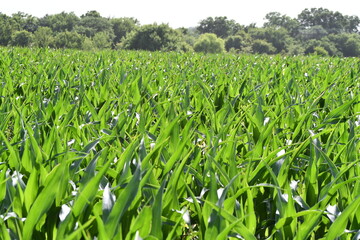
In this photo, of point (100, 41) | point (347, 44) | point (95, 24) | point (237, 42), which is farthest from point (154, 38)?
point (347, 44)

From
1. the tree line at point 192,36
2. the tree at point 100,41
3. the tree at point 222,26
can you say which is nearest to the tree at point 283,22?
the tree line at point 192,36

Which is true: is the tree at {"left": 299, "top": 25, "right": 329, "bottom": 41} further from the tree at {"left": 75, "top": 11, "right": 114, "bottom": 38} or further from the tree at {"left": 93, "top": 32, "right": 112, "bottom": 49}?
the tree at {"left": 93, "top": 32, "right": 112, "bottom": 49}

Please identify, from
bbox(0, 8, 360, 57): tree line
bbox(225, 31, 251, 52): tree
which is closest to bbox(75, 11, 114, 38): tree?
bbox(0, 8, 360, 57): tree line

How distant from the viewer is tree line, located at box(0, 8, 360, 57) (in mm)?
62625

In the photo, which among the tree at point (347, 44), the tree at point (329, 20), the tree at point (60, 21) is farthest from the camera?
the tree at point (329, 20)

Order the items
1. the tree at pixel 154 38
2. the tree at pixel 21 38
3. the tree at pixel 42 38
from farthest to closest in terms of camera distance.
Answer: the tree at pixel 21 38 → the tree at pixel 154 38 → the tree at pixel 42 38

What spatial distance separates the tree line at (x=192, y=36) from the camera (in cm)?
6262

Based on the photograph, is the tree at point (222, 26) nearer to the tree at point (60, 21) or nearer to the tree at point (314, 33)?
the tree at point (314, 33)

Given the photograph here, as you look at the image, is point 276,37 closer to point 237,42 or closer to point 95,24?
point 237,42

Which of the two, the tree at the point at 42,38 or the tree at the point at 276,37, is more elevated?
the tree at the point at 276,37

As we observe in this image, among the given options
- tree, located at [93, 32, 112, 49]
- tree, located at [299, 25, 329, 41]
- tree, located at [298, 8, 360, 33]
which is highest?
tree, located at [298, 8, 360, 33]

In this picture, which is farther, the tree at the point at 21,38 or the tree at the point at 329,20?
the tree at the point at 329,20

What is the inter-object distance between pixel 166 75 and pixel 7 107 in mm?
2683

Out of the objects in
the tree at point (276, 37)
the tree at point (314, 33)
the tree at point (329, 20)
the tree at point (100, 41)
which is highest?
the tree at point (329, 20)
